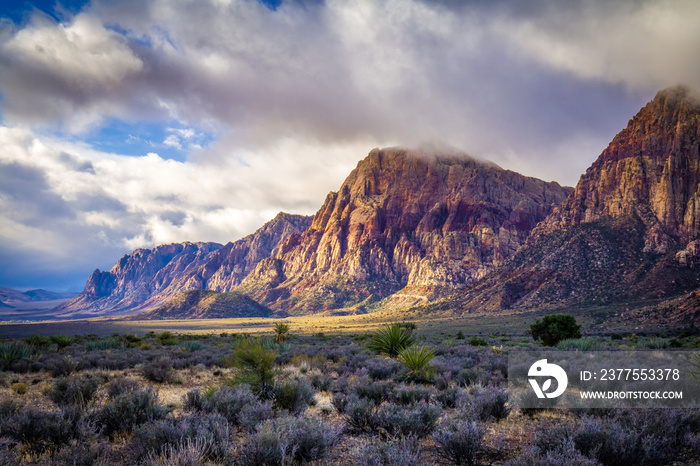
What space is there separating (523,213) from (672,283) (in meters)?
111

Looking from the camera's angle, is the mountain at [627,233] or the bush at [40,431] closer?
the bush at [40,431]

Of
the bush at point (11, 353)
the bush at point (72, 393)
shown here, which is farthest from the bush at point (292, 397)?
the bush at point (11, 353)

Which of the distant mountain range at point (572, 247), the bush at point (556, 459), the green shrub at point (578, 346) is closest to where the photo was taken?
the bush at point (556, 459)

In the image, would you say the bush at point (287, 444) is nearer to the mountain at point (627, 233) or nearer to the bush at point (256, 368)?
the bush at point (256, 368)

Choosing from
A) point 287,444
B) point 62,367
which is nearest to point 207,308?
point 62,367

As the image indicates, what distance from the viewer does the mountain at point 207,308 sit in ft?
477

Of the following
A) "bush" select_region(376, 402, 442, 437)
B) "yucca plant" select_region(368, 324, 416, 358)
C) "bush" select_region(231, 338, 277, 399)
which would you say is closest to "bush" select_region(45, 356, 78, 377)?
"bush" select_region(231, 338, 277, 399)

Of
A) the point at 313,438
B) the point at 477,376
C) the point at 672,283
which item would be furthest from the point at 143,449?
the point at 672,283

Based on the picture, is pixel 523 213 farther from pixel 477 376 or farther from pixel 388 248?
pixel 477 376

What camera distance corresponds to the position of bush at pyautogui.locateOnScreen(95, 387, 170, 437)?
6.25 metres

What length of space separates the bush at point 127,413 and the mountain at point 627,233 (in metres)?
62.5

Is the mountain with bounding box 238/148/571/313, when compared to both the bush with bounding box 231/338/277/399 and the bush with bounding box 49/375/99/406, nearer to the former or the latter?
the bush with bounding box 231/338/277/399

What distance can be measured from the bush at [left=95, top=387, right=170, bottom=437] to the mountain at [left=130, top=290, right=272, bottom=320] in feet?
487

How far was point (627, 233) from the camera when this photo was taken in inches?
2963
